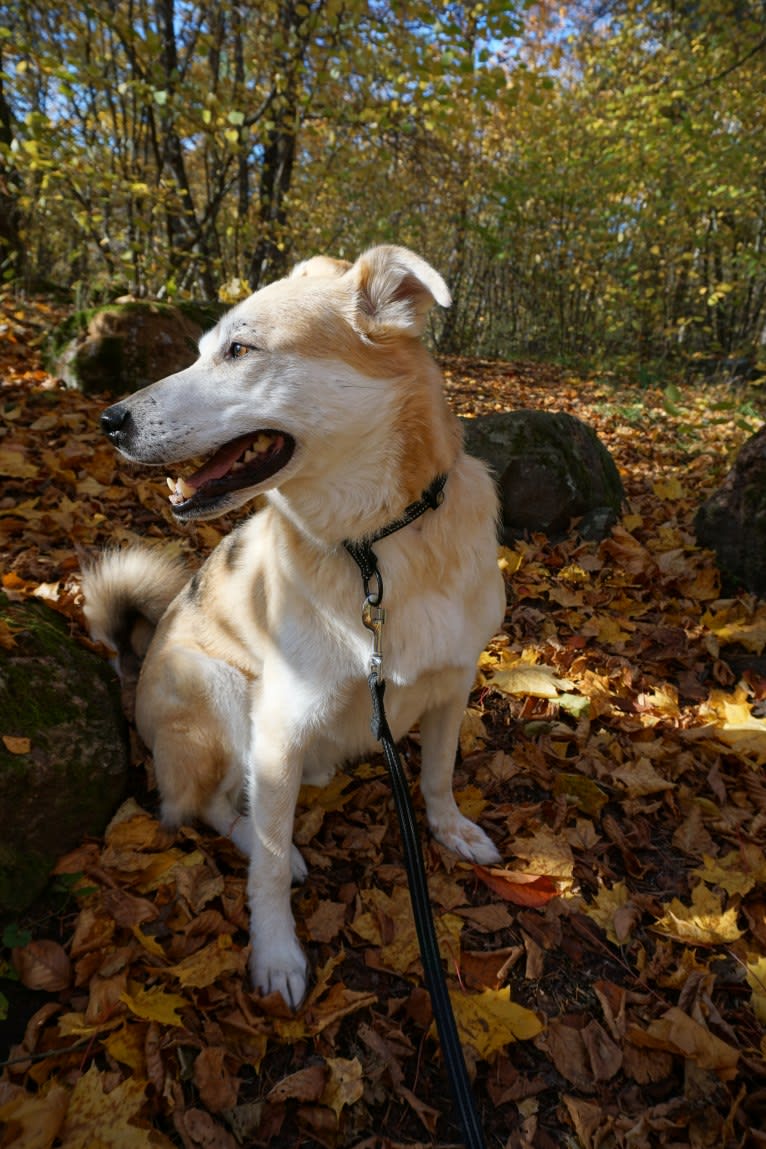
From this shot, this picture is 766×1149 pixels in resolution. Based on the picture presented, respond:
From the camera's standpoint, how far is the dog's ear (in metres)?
1.84

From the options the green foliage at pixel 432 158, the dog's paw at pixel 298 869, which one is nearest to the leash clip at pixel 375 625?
the dog's paw at pixel 298 869

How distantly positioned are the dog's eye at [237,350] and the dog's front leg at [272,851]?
1.10m

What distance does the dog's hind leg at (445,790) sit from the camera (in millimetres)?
2287

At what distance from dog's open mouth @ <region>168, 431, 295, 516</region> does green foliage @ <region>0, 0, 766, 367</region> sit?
4460 mm

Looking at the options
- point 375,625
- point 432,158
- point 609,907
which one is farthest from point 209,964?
point 432,158

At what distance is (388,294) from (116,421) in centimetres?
85

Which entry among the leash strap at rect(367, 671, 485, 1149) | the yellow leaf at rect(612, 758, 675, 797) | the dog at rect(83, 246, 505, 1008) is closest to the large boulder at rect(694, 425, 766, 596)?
the yellow leaf at rect(612, 758, 675, 797)

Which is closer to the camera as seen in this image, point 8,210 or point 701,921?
point 701,921

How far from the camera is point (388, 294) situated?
1.86m

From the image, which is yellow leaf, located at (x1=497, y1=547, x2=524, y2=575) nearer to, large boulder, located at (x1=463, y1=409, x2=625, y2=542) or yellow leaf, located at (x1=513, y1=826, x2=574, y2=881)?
large boulder, located at (x1=463, y1=409, x2=625, y2=542)

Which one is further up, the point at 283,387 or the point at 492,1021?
the point at 283,387

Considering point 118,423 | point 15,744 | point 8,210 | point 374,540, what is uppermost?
point 8,210

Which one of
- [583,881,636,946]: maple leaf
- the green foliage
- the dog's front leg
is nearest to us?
the dog's front leg

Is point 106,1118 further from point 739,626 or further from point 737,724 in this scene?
point 739,626
